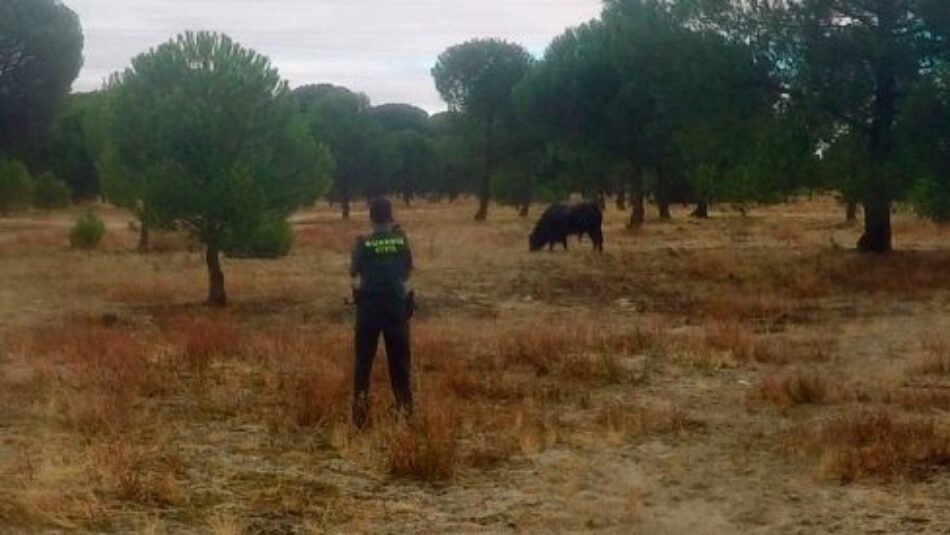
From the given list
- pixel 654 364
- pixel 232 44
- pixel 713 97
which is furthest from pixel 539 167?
pixel 654 364

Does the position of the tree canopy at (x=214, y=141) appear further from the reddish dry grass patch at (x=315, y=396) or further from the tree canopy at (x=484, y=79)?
the tree canopy at (x=484, y=79)

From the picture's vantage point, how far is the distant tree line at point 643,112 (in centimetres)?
2286

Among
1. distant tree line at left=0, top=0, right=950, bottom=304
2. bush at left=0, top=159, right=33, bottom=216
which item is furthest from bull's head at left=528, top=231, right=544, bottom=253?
bush at left=0, top=159, right=33, bottom=216

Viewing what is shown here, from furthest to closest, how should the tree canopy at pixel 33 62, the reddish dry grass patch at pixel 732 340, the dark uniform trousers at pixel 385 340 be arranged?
the tree canopy at pixel 33 62 < the reddish dry grass patch at pixel 732 340 < the dark uniform trousers at pixel 385 340

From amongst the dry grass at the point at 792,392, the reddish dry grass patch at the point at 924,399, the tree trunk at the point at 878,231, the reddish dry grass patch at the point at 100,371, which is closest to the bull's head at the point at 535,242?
the tree trunk at the point at 878,231

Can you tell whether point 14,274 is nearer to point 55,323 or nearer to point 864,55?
point 55,323

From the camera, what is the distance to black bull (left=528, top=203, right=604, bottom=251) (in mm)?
35750

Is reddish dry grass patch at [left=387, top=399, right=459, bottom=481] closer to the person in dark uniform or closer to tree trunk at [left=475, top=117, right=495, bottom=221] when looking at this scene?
the person in dark uniform

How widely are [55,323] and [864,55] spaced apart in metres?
18.6

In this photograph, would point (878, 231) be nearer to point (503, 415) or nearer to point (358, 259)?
point (503, 415)

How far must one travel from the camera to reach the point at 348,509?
26.6 feet

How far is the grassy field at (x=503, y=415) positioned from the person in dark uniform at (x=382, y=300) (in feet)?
1.28

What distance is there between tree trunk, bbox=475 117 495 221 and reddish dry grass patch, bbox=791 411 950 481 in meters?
48.1

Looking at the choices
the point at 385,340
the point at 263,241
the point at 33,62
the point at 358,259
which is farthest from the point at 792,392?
the point at 33,62
